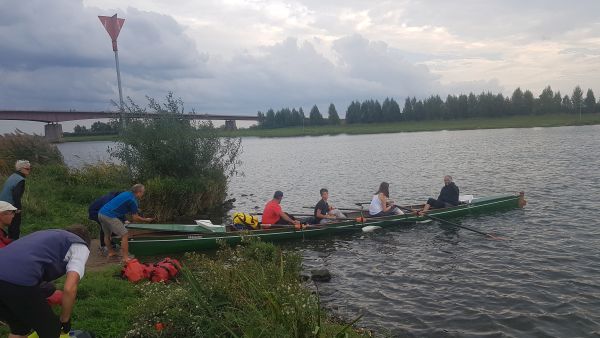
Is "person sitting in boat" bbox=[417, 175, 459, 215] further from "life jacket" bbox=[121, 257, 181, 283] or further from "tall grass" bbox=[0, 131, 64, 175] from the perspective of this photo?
"tall grass" bbox=[0, 131, 64, 175]

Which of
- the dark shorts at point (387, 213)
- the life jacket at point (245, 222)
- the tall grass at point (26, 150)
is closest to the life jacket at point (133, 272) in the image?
the life jacket at point (245, 222)

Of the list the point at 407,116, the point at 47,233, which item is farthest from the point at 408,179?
the point at 407,116

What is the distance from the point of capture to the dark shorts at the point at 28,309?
4.50 m

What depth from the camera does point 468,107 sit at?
4345 inches

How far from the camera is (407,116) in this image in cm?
12094

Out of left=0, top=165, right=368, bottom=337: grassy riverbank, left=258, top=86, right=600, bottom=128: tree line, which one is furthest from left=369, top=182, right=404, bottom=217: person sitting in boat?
left=258, top=86, right=600, bottom=128: tree line

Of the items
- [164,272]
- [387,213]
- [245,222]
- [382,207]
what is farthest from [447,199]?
[164,272]

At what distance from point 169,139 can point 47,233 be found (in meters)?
14.5

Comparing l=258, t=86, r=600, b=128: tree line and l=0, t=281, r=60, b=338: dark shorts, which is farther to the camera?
l=258, t=86, r=600, b=128: tree line

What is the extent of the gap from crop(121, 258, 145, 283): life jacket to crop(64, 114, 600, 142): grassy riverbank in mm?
75202

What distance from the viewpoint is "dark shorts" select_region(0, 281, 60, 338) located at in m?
4.50

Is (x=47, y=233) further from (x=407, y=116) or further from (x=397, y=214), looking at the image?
(x=407, y=116)

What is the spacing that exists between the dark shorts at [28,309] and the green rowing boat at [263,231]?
5.20 metres

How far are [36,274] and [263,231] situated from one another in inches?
389
